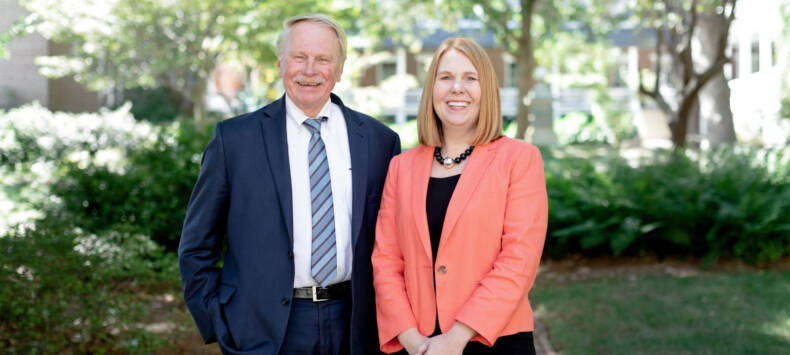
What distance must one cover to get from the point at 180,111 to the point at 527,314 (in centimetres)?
2614

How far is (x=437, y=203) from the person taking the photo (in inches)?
111

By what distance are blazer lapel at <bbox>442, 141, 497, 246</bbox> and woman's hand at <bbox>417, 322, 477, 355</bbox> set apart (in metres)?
0.35

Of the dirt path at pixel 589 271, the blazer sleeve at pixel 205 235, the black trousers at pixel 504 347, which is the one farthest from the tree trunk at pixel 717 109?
the blazer sleeve at pixel 205 235

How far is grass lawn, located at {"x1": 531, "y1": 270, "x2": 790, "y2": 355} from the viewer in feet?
18.3

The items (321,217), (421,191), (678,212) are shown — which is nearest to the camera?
(421,191)

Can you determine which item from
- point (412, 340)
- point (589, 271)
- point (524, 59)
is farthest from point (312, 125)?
point (524, 59)

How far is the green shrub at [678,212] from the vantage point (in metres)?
7.76

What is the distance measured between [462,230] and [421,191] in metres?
0.25

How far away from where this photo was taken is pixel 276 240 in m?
2.88

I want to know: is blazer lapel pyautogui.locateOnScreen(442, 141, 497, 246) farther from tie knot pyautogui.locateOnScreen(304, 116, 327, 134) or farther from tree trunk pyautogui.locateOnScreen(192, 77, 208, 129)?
tree trunk pyautogui.locateOnScreen(192, 77, 208, 129)

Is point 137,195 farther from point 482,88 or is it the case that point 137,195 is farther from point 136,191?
point 482,88

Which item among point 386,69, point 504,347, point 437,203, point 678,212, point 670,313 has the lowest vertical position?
point 670,313

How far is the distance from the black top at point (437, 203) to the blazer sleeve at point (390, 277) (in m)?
0.17

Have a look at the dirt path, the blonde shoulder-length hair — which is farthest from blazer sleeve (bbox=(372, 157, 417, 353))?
the dirt path
